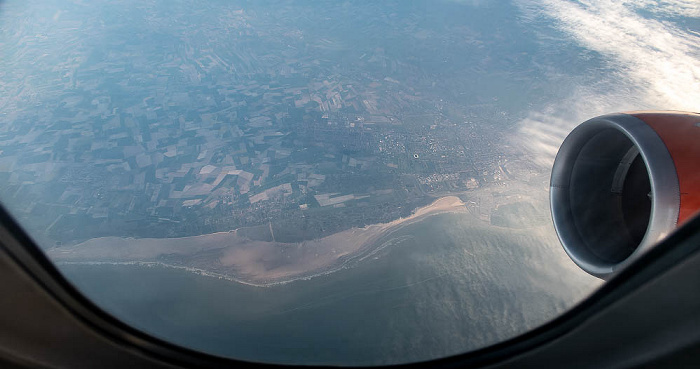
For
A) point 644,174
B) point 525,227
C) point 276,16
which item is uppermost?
point 644,174

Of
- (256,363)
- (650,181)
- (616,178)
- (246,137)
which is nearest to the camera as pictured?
(256,363)

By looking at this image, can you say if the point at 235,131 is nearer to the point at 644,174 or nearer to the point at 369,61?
the point at 369,61

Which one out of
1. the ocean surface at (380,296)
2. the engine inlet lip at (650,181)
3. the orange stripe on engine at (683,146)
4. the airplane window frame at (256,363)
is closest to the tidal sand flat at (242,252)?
the ocean surface at (380,296)

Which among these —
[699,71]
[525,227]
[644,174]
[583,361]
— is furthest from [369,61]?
[583,361]

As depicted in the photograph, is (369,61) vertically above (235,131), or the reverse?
(369,61)

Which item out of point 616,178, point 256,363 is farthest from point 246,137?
point 616,178

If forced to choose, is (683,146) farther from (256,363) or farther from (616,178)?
(256,363)
